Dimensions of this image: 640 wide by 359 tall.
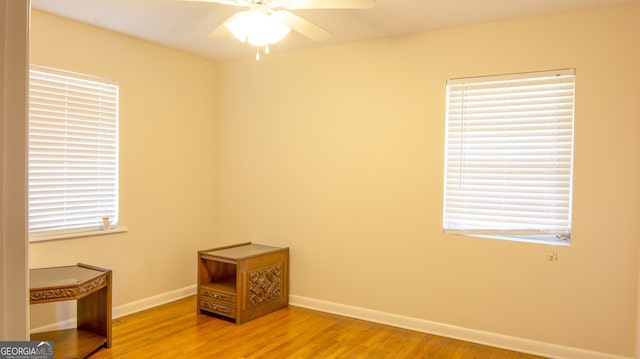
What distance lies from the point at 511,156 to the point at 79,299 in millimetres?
3422

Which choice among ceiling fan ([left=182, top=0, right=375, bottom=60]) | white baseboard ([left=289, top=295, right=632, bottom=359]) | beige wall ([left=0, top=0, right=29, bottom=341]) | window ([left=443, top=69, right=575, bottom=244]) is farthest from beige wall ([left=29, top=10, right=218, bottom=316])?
beige wall ([left=0, top=0, right=29, bottom=341])

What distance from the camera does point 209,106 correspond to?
16.0 feet

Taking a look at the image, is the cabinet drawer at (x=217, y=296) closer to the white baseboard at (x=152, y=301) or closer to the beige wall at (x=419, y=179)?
the white baseboard at (x=152, y=301)

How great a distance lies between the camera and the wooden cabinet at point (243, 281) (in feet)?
12.7

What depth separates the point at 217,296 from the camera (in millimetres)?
3973

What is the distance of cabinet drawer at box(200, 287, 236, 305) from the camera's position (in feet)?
12.7

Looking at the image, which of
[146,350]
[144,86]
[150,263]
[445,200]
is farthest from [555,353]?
[144,86]

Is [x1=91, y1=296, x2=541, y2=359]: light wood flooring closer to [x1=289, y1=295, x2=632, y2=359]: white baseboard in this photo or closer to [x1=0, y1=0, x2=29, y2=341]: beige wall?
[x1=289, y1=295, x2=632, y2=359]: white baseboard

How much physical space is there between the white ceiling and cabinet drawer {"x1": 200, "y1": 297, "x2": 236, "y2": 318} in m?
2.41

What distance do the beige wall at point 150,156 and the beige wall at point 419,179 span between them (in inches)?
10.7

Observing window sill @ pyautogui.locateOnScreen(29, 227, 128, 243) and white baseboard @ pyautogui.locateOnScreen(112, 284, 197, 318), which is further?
white baseboard @ pyautogui.locateOnScreen(112, 284, 197, 318)

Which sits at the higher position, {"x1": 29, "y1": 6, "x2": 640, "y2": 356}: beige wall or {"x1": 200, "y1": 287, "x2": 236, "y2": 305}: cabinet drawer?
{"x1": 29, "y1": 6, "x2": 640, "y2": 356}: beige wall

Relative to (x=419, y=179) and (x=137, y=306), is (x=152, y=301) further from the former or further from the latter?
(x=419, y=179)

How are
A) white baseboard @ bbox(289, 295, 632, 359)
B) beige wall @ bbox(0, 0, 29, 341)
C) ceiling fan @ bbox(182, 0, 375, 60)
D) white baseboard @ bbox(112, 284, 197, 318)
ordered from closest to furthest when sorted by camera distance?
beige wall @ bbox(0, 0, 29, 341) → ceiling fan @ bbox(182, 0, 375, 60) → white baseboard @ bbox(289, 295, 632, 359) → white baseboard @ bbox(112, 284, 197, 318)
